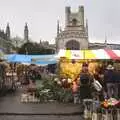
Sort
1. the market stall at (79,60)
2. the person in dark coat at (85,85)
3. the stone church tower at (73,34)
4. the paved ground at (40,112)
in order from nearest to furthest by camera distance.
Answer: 1. the paved ground at (40,112)
2. the person in dark coat at (85,85)
3. the market stall at (79,60)
4. the stone church tower at (73,34)

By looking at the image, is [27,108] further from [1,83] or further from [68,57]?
[1,83]

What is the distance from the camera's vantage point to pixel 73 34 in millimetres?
163875

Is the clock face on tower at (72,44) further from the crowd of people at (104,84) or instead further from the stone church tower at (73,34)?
the crowd of people at (104,84)

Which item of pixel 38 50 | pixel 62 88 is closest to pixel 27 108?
pixel 62 88

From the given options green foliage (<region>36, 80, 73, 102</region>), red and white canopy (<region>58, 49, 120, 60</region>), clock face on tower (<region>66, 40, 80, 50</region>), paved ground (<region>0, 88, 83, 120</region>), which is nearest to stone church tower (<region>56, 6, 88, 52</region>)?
clock face on tower (<region>66, 40, 80, 50</region>)

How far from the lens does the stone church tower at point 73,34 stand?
531ft

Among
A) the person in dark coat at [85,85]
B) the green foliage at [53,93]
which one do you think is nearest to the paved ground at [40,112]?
the person in dark coat at [85,85]

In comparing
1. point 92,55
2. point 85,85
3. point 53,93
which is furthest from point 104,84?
point 92,55

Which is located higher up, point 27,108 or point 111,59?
point 111,59

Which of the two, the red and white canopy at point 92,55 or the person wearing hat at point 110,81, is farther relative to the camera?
the red and white canopy at point 92,55

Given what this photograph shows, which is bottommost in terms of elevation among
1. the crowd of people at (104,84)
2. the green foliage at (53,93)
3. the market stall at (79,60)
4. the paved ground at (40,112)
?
the paved ground at (40,112)

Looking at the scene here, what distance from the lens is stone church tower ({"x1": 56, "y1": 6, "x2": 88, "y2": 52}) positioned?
16198 centimetres

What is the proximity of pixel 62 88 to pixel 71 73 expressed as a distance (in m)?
1.54

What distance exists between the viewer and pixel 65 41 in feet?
535
